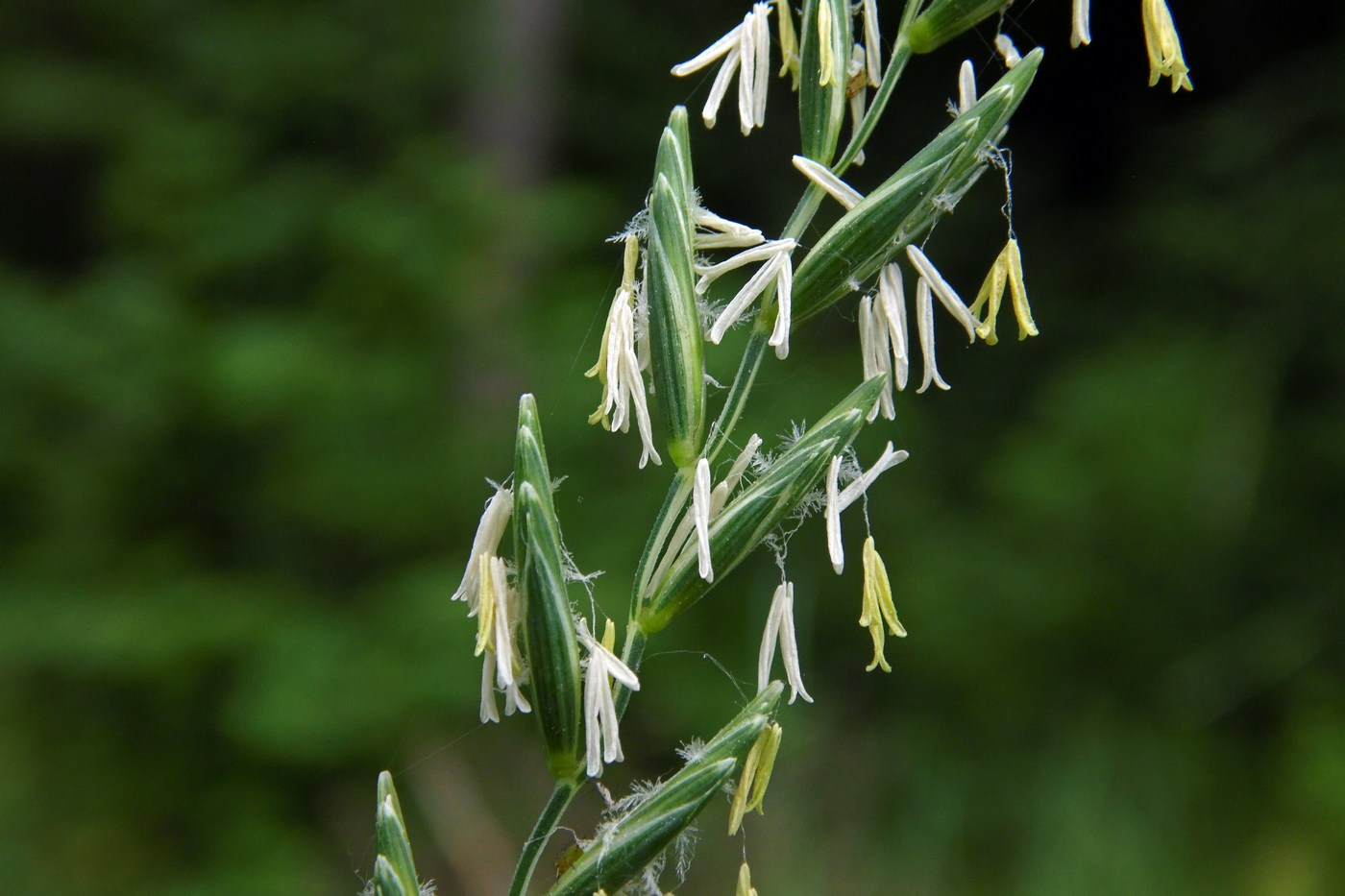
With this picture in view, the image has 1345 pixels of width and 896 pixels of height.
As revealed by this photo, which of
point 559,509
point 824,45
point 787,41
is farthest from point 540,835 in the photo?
point 559,509

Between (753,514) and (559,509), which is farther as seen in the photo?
(559,509)

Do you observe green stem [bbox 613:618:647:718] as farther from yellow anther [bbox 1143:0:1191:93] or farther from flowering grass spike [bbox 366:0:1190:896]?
yellow anther [bbox 1143:0:1191:93]

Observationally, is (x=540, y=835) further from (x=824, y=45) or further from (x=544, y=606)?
(x=824, y=45)

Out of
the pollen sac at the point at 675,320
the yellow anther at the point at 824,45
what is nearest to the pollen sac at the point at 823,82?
the yellow anther at the point at 824,45

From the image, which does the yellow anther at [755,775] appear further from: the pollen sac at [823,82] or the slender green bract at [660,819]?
the pollen sac at [823,82]

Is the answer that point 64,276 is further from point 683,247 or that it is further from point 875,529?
point 683,247
